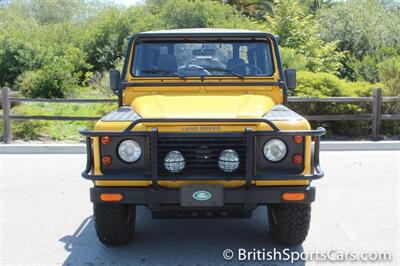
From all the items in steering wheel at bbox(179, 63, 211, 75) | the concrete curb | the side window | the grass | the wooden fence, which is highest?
the side window

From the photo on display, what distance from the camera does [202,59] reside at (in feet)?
17.8

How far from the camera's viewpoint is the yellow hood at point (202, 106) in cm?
430

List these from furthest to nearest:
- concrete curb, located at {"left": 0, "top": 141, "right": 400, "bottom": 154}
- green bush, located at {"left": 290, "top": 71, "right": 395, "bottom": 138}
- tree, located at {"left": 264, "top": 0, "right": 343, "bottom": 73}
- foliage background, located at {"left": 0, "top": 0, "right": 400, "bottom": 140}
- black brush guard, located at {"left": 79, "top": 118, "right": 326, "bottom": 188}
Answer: tree, located at {"left": 264, "top": 0, "right": 343, "bottom": 73}, foliage background, located at {"left": 0, "top": 0, "right": 400, "bottom": 140}, green bush, located at {"left": 290, "top": 71, "right": 395, "bottom": 138}, concrete curb, located at {"left": 0, "top": 141, "right": 400, "bottom": 154}, black brush guard, located at {"left": 79, "top": 118, "right": 326, "bottom": 188}

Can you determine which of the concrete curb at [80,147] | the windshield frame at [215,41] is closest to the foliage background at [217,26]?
the concrete curb at [80,147]

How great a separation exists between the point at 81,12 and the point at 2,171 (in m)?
36.6

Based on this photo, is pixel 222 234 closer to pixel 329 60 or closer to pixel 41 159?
pixel 41 159

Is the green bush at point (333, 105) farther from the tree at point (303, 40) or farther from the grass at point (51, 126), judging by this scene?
the grass at point (51, 126)

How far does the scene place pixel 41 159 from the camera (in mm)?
9188

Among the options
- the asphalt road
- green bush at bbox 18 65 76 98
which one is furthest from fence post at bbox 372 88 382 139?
green bush at bbox 18 65 76 98

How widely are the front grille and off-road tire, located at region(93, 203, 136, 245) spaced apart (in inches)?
22.9

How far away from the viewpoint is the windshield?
5371 millimetres

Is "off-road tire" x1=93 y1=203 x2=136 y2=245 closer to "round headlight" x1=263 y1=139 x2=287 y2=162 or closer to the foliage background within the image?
"round headlight" x1=263 y1=139 x2=287 y2=162

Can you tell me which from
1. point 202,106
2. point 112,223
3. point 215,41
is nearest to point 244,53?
point 215,41

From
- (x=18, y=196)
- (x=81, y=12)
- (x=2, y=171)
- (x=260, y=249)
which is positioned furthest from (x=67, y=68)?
(x=81, y=12)
